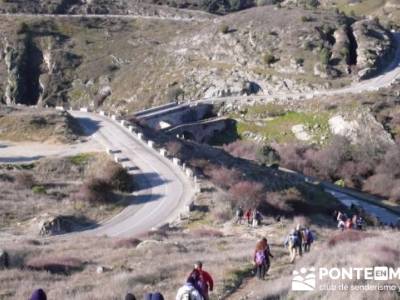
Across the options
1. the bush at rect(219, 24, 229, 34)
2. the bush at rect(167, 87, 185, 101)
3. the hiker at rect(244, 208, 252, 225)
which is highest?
the bush at rect(219, 24, 229, 34)

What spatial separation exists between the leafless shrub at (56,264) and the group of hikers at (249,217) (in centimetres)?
1462

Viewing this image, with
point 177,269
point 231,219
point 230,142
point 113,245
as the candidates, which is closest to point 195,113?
point 230,142

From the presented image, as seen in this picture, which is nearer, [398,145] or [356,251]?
[356,251]

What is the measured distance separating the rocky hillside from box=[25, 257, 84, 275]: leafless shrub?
6396 cm

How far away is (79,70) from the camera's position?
342 ft

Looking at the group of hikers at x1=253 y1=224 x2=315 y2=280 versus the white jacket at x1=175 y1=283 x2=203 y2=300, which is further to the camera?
the group of hikers at x1=253 y1=224 x2=315 y2=280

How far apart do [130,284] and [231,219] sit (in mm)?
19151

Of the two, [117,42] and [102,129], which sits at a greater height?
[117,42]

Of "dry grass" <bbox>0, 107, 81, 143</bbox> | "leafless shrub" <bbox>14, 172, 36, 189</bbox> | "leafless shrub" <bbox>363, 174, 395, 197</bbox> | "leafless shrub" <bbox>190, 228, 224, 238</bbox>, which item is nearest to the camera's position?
"leafless shrub" <bbox>190, 228, 224, 238</bbox>

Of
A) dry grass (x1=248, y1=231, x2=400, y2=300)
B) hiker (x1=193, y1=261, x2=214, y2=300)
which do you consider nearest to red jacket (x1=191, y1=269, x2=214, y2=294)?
hiker (x1=193, y1=261, x2=214, y2=300)

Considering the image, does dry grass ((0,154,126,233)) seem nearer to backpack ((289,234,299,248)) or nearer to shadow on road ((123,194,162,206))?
shadow on road ((123,194,162,206))

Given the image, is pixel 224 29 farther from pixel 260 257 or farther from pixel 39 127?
pixel 260 257

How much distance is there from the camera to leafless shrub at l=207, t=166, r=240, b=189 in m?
44.1

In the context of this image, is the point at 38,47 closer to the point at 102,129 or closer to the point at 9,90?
the point at 9,90
